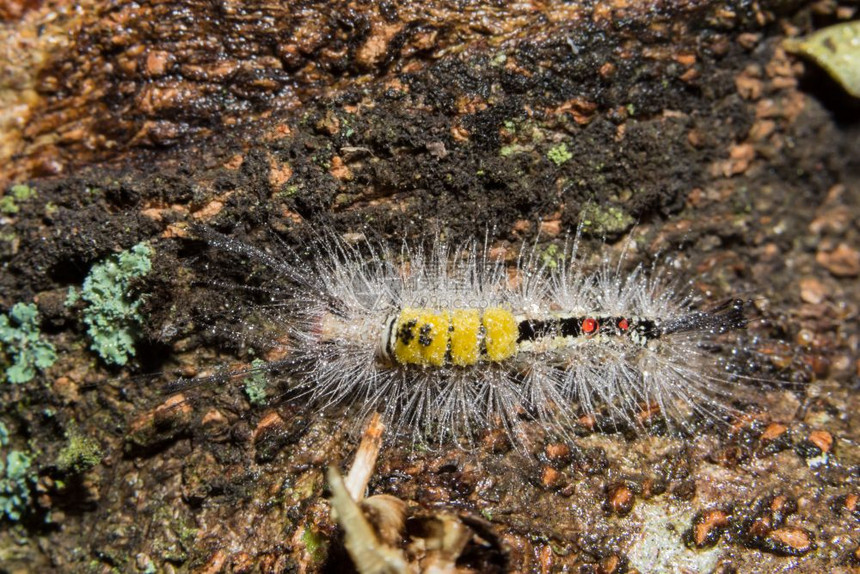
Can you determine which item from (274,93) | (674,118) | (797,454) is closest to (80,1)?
(274,93)

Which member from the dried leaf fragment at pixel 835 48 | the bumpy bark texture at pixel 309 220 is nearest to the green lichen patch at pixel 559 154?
the bumpy bark texture at pixel 309 220

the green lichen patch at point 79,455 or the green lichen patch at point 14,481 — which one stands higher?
the green lichen patch at point 79,455

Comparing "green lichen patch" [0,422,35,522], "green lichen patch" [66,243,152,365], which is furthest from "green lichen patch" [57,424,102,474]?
"green lichen patch" [66,243,152,365]

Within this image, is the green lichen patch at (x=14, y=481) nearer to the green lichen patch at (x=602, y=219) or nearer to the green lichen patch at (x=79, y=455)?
the green lichen patch at (x=79, y=455)

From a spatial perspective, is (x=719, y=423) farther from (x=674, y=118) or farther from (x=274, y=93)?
(x=274, y=93)

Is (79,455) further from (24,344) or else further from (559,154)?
(559,154)

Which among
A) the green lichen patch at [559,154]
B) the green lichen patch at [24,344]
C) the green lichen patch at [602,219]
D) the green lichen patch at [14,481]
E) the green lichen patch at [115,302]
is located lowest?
the green lichen patch at [14,481]

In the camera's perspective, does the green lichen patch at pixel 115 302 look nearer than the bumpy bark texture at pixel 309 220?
No

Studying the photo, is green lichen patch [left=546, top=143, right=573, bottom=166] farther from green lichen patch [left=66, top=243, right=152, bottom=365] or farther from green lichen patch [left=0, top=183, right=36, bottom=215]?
green lichen patch [left=0, top=183, right=36, bottom=215]
